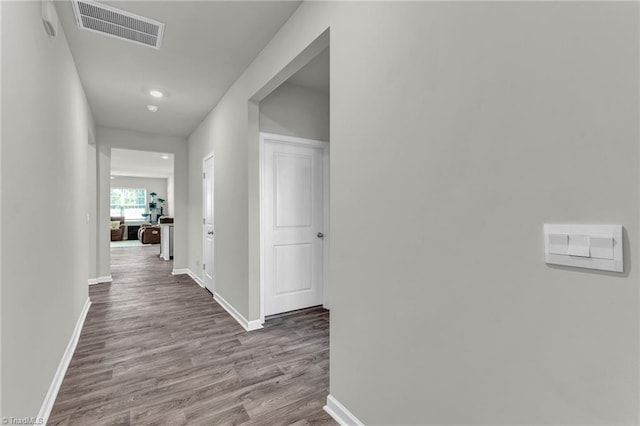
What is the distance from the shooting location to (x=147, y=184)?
13062 mm

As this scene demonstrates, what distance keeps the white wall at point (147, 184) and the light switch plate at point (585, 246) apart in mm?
14204

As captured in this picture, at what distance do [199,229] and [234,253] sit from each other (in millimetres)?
2194

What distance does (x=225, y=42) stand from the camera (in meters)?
2.53

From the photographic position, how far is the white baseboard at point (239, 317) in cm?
296

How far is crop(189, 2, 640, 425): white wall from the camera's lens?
0.74 m

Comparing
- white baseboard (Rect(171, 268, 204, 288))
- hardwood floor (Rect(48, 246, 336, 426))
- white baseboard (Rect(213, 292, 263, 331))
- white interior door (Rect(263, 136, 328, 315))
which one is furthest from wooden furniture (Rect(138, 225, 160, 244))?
white interior door (Rect(263, 136, 328, 315))

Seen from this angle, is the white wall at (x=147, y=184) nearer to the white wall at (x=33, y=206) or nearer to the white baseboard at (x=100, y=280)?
the white baseboard at (x=100, y=280)

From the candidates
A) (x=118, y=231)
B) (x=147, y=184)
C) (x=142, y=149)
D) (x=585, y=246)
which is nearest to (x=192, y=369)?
(x=585, y=246)

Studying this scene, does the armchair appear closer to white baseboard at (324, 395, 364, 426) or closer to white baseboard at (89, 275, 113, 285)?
white baseboard at (89, 275, 113, 285)

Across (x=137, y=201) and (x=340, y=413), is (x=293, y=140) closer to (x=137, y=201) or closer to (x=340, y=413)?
(x=340, y=413)

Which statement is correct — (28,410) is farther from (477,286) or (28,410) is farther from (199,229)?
(199,229)

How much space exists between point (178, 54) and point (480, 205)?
290 centimetres

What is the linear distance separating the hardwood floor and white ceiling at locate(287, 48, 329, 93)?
2.60m

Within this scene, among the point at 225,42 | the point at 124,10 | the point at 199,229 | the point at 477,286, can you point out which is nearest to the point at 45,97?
the point at 124,10
